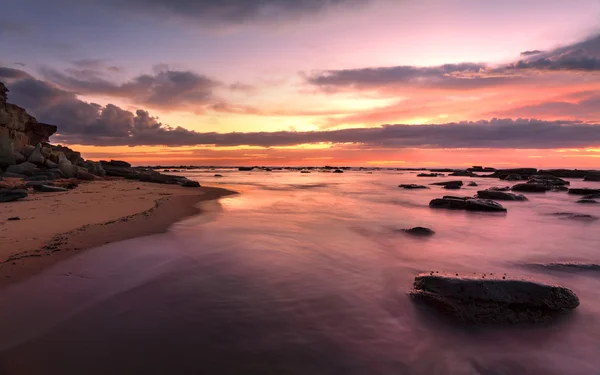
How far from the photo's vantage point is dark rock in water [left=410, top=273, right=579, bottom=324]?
13.5 ft

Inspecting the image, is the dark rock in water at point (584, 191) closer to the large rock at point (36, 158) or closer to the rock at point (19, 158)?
the large rock at point (36, 158)

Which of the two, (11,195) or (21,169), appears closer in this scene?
(11,195)

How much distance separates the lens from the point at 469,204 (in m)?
15.6

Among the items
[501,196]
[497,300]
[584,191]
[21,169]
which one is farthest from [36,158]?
[584,191]

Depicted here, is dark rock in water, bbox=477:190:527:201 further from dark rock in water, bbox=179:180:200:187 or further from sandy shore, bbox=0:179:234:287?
dark rock in water, bbox=179:180:200:187

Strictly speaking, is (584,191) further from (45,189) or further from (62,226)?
(45,189)

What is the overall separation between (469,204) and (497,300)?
1287cm

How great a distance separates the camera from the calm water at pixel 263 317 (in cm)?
316

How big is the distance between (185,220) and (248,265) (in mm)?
5271

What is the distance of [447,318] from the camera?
4.17m

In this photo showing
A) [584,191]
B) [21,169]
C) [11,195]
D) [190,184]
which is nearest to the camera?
[11,195]

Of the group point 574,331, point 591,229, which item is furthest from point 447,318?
→ point 591,229

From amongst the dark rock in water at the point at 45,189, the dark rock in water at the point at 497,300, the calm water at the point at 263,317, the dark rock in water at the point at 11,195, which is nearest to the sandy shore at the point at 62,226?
the dark rock in water at the point at 11,195

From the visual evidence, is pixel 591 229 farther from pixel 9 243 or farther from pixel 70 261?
pixel 9 243
